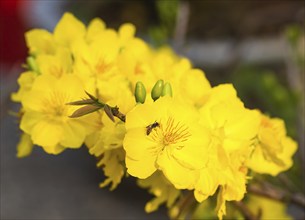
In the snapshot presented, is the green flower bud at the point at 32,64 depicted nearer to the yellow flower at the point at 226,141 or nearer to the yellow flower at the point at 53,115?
the yellow flower at the point at 53,115

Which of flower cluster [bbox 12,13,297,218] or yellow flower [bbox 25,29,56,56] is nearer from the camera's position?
flower cluster [bbox 12,13,297,218]

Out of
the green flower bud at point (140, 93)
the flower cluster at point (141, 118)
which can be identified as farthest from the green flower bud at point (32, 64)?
the green flower bud at point (140, 93)

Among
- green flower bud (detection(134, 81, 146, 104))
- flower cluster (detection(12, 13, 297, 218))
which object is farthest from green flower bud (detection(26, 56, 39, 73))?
green flower bud (detection(134, 81, 146, 104))

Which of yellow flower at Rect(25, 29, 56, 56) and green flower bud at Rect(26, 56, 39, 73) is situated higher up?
yellow flower at Rect(25, 29, 56, 56)

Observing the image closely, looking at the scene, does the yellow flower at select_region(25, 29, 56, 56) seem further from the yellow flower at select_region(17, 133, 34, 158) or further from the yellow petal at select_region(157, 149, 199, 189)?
Answer: the yellow petal at select_region(157, 149, 199, 189)

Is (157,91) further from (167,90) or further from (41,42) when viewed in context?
(41,42)

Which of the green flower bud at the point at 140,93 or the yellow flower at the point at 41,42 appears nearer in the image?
the green flower bud at the point at 140,93

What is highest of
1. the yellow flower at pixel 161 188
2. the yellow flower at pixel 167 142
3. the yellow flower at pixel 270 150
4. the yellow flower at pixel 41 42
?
the yellow flower at pixel 41 42

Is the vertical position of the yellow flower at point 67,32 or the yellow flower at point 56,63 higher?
the yellow flower at point 67,32
